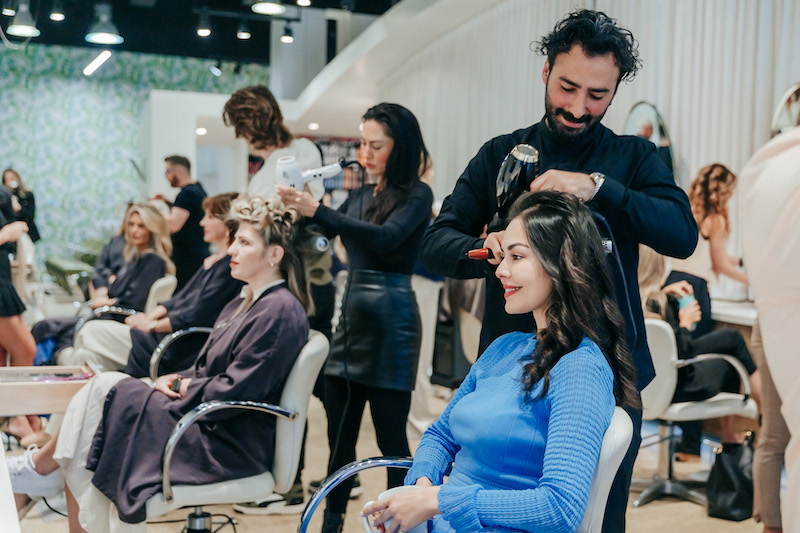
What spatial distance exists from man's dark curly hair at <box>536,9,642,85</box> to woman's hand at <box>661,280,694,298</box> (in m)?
2.22

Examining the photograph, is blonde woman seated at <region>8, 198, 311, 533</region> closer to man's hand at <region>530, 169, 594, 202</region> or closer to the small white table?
the small white table

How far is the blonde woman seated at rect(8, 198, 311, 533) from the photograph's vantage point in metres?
2.23

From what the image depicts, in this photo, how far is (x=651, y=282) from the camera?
3391 mm

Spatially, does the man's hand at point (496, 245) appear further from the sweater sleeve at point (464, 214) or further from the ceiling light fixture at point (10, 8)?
the ceiling light fixture at point (10, 8)

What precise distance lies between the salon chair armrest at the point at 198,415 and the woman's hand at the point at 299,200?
58cm

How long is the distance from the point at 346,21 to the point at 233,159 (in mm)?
3391

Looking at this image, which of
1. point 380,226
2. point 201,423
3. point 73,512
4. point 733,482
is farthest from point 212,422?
point 733,482

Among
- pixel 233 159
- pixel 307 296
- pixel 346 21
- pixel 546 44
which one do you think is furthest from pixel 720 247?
pixel 233 159

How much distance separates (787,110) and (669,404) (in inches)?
71.4

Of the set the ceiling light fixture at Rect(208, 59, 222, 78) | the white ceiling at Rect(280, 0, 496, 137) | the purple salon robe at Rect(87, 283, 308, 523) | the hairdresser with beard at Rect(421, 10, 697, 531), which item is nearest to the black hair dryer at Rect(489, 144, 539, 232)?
the hairdresser with beard at Rect(421, 10, 697, 531)

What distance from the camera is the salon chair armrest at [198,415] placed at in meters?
2.17

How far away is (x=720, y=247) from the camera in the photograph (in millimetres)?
4281

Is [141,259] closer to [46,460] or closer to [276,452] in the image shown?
[46,460]

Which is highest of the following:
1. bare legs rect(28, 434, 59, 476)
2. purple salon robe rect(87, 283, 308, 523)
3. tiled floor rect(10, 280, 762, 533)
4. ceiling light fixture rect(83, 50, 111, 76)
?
ceiling light fixture rect(83, 50, 111, 76)
